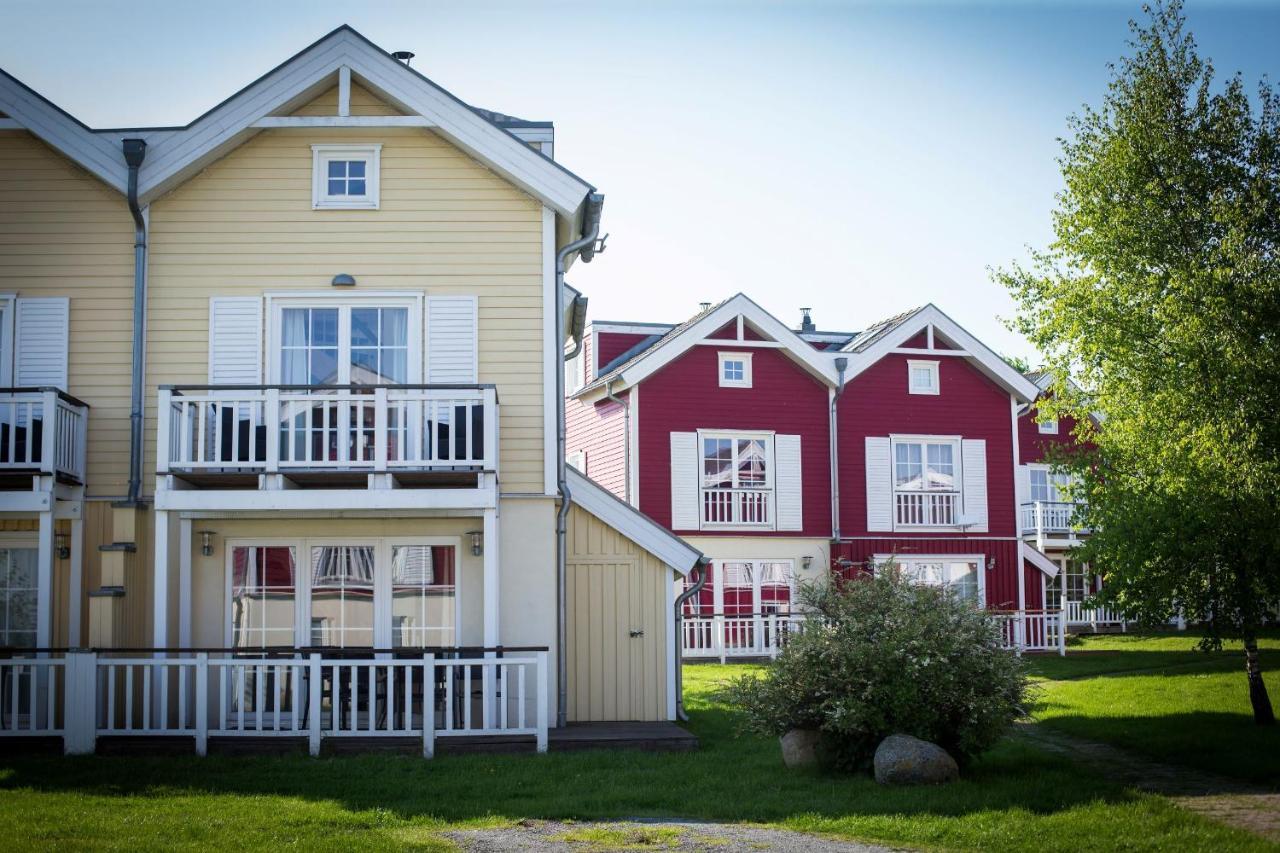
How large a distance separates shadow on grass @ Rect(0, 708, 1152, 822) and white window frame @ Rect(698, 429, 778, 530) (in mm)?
15072

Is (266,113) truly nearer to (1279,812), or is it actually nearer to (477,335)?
(477,335)

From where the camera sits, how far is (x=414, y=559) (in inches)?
634

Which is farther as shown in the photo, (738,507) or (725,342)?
(725,342)

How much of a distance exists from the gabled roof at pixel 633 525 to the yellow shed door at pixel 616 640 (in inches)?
11.4

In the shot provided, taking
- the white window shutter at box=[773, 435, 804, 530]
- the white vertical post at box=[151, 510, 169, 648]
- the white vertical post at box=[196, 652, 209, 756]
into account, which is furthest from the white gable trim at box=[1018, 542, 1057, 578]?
the white vertical post at box=[196, 652, 209, 756]

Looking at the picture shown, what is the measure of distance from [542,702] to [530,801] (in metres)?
2.86

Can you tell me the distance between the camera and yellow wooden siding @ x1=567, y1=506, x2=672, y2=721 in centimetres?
1662

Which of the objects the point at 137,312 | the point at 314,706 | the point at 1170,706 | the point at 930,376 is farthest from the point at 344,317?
the point at 930,376

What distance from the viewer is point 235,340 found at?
630 inches

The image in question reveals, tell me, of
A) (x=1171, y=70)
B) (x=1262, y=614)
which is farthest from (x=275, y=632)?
(x=1171, y=70)

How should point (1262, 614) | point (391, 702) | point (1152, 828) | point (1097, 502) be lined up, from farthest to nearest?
point (1097, 502) < point (1262, 614) < point (391, 702) < point (1152, 828)

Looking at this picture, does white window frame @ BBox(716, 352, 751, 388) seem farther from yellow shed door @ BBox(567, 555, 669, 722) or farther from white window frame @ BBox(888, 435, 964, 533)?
yellow shed door @ BBox(567, 555, 669, 722)

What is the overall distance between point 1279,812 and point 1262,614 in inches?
207

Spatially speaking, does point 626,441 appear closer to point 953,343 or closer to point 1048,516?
point 953,343
